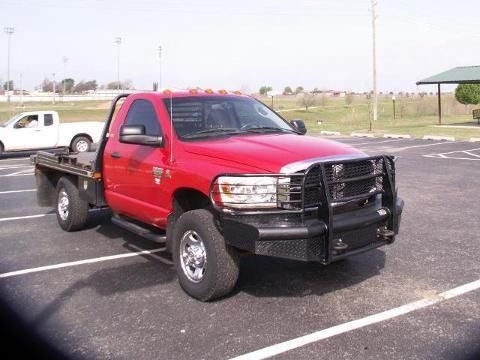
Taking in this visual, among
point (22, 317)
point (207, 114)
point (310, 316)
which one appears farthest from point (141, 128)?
point (310, 316)

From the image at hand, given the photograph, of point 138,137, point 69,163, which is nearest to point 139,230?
point 138,137

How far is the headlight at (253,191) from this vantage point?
418 centimetres

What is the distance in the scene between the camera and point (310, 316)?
425cm

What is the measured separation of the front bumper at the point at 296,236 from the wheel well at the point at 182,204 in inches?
29.1

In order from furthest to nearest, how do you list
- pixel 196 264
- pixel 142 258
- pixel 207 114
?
pixel 142 258, pixel 207 114, pixel 196 264

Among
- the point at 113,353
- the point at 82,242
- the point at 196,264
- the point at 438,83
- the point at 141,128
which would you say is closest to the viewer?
the point at 113,353

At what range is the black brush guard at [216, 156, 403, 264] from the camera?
13.3ft

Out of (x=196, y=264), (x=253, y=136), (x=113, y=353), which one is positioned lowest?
(x=113, y=353)

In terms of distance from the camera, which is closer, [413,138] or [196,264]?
[196,264]

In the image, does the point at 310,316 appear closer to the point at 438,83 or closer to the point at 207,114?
the point at 207,114

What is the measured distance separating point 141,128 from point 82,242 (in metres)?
2.30

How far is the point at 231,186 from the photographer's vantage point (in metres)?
4.22

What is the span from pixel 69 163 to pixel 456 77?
2921 centimetres

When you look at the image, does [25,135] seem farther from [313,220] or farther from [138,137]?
[313,220]
